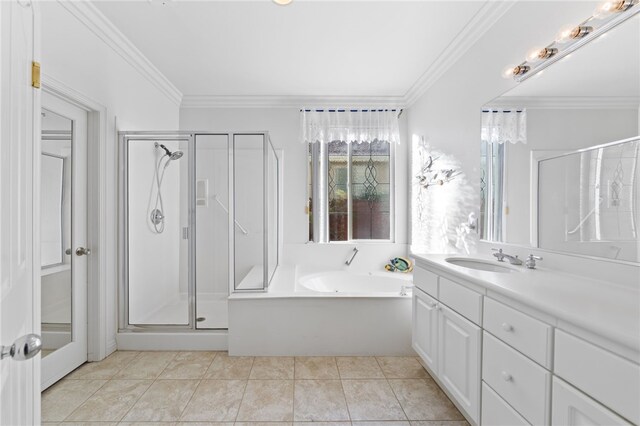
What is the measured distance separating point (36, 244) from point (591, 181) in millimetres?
2094

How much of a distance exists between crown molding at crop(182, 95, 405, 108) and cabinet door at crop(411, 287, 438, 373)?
93.3 inches

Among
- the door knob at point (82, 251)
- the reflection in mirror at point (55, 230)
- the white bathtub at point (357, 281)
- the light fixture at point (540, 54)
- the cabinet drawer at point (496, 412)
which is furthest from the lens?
the white bathtub at point (357, 281)

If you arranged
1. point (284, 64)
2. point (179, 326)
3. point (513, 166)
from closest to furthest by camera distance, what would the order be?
point (513, 166) < point (179, 326) < point (284, 64)

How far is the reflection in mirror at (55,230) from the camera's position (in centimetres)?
200

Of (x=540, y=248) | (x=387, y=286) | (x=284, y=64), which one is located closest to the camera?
(x=540, y=248)

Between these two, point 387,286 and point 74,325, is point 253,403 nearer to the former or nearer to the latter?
point 74,325

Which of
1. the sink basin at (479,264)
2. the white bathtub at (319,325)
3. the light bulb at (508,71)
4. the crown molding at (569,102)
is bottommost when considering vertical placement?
the white bathtub at (319,325)

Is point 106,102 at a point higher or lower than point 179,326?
higher

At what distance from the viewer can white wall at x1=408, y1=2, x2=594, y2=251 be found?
1.73m

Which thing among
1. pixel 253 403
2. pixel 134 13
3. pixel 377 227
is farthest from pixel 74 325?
pixel 377 227

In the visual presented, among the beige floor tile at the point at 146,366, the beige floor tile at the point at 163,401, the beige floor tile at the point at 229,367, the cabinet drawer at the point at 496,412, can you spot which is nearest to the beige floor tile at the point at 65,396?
the beige floor tile at the point at 146,366

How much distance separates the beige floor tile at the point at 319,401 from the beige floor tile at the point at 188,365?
0.74 metres

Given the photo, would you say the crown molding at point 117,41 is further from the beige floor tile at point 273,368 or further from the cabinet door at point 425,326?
the cabinet door at point 425,326

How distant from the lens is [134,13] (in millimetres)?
2215
